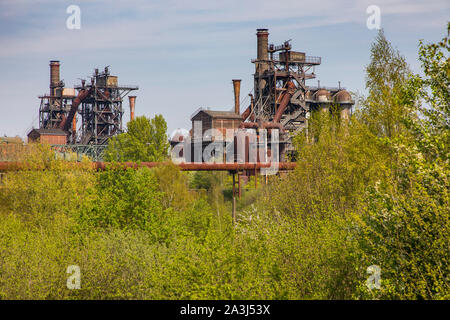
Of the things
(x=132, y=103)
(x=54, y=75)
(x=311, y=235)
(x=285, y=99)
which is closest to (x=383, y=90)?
(x=311, y=235)

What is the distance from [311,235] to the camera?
14.5 metres

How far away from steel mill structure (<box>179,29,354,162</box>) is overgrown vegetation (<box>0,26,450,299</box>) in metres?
31.2

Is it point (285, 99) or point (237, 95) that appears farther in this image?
point (237, 95)

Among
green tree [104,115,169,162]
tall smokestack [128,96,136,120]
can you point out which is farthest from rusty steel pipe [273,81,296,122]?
tall smokestack [128,96,136,120]

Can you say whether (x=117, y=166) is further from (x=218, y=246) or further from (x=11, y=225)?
(x=218, y=246)

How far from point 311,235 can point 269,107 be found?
149 feet

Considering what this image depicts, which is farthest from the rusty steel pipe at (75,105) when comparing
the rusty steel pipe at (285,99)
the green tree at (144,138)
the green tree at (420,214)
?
the green tree at (420,214)

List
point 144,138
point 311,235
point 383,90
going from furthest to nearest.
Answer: point 144,138
point 383,90
point 311,235

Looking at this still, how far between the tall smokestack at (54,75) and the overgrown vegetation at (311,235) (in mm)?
55821

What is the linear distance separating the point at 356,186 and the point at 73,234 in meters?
10.8

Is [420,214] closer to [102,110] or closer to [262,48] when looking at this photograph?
[262,48]

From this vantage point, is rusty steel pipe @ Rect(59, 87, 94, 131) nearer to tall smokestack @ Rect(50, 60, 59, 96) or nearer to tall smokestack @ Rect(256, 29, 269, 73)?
tall smokestack @ Rect(50, 60, 59, 96)

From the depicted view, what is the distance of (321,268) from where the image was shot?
1247cm
